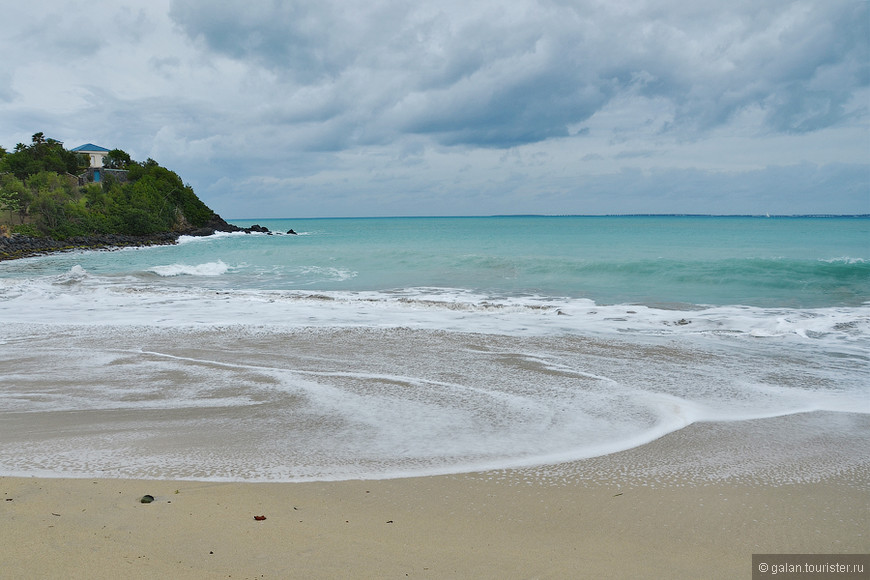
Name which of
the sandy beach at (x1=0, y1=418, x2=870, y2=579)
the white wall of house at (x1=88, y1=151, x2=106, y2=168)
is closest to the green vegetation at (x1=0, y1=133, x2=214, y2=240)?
the white wall of house at (x1=88, y1=151, x2=106, y2=168)

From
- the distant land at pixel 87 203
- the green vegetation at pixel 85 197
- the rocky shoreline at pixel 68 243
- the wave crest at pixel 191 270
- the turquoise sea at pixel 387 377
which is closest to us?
the turquoise sea at pixel 387 377

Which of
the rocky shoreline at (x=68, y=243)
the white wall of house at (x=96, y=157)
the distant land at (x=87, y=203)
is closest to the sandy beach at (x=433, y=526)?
the rocky shoreline at (x=68, y=243)

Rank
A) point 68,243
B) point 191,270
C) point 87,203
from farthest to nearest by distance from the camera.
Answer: point 87,203
point 68,243
point 191,270

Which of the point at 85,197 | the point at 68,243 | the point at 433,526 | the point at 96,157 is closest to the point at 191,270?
the point at 433,526

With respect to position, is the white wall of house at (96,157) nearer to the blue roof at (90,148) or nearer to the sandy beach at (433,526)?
the blue roof at (90,148)

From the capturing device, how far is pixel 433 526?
3.12 metres

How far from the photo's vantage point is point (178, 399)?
19.0ft

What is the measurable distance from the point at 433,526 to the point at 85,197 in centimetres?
6431

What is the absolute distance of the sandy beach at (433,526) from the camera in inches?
106

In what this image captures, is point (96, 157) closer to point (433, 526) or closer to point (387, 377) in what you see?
point (387, 377)

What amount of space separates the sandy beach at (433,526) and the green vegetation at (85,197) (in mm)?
48848

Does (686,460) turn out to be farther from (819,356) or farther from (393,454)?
(819,356)

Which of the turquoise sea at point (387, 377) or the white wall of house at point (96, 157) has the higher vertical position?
the white wall of house at point (96, 157)

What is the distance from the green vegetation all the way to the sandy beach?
160 ft
